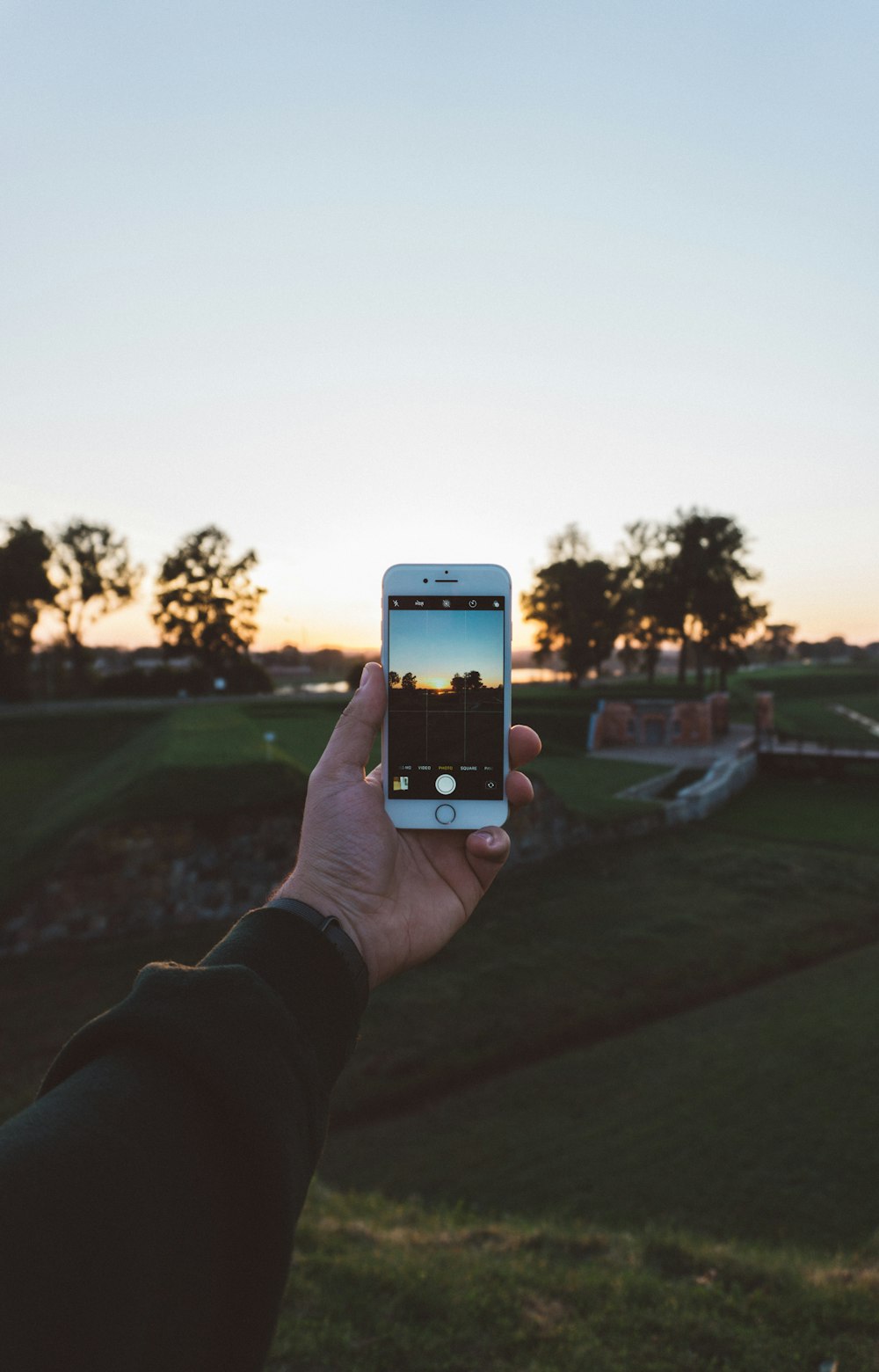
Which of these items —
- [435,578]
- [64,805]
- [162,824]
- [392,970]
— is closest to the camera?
[392,970]

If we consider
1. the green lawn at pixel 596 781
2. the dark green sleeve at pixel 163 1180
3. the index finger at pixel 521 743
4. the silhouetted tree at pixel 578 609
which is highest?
the silhouetted tree at pixel 578 609

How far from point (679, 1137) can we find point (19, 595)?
5403 cm

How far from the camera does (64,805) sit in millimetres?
20297

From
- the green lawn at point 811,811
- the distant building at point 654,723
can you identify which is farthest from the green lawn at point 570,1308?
the distant building at point 654,723

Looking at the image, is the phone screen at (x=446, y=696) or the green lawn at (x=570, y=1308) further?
the green lawn at (x=570, y=1308)

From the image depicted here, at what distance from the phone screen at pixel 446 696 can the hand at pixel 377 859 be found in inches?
3.9

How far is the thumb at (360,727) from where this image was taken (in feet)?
8.81

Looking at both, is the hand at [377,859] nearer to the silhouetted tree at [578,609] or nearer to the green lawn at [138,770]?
the green lawn at [138,770]

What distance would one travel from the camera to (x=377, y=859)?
261 centimetres

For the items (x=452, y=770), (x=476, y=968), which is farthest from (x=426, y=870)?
(x=476, y=968)

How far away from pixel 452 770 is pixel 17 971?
1303 centimetres

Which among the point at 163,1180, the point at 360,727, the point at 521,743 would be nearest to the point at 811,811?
the point at 521,743

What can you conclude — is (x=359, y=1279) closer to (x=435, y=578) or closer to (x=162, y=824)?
(x=435, y=578)

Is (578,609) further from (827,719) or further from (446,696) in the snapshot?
(446,696)
